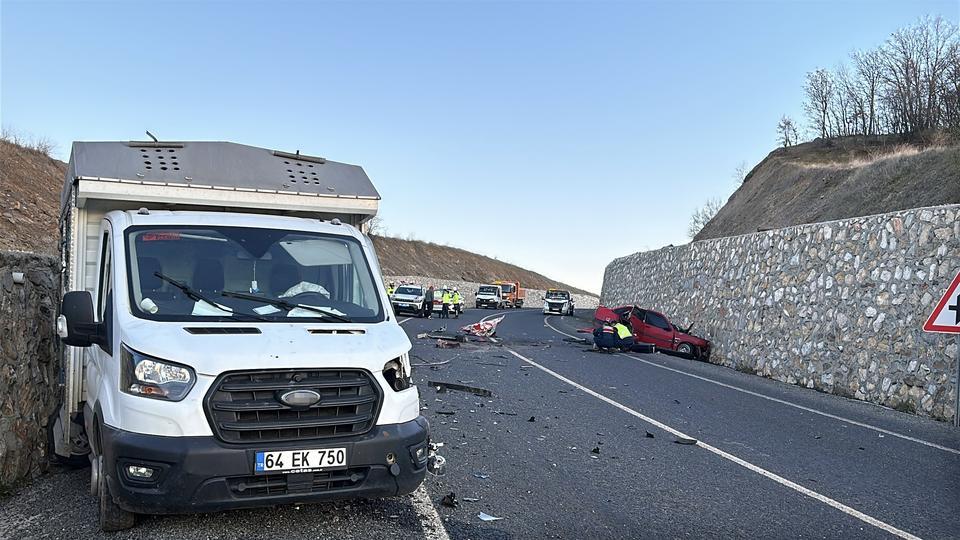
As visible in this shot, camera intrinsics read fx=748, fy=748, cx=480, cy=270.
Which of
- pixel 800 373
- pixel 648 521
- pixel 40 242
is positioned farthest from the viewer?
pixel 40 242

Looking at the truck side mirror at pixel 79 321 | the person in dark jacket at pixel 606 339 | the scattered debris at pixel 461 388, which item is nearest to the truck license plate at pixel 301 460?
the truck side mirror at pixel 79 321

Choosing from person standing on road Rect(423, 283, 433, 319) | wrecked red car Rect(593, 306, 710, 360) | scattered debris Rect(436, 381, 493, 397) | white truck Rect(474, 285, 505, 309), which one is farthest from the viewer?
white truck Rect(474, 285, 505, 309)

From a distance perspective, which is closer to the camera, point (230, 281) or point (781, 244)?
point (230, 281)

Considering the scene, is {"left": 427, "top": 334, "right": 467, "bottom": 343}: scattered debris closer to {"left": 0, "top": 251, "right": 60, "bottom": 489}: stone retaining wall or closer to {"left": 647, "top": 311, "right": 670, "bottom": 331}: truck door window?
{"left": 647, "top": 311, "right": 670, "bottom": 331}: truck door window

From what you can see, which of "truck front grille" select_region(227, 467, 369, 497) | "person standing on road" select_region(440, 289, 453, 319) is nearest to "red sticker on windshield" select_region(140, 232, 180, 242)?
"truck front grille" select_region(227, 467, 369, 497)

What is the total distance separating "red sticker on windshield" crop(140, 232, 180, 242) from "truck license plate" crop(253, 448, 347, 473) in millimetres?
1976

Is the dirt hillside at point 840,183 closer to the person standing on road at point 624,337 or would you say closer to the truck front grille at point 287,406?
the person standing on road at point 624,337

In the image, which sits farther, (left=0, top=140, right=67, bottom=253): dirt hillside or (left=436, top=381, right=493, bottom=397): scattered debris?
(left=0, top=140, right=67, bottom=253): dirt hillside

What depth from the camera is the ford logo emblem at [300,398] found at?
14.3ft

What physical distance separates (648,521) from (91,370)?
164 inches

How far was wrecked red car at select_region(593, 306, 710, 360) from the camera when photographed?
73.8 ft

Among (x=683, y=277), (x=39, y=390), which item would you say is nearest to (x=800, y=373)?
(x=683, y=277)

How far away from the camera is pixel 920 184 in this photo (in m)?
24.9

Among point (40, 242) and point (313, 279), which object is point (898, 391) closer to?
point (313, 279)
